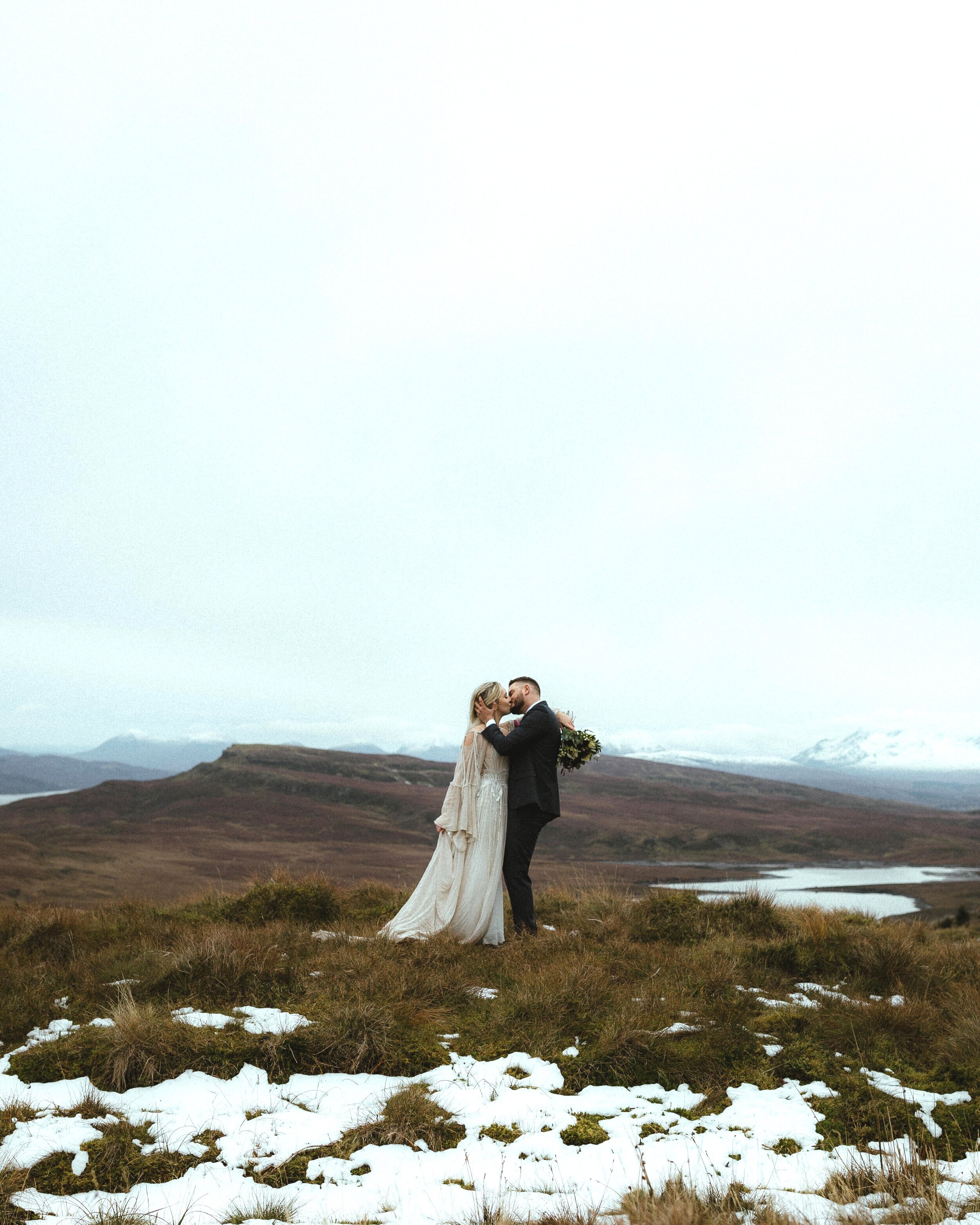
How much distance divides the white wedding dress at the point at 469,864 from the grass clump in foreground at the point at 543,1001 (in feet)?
1.28

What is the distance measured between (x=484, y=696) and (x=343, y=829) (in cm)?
6920

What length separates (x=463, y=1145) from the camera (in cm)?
390

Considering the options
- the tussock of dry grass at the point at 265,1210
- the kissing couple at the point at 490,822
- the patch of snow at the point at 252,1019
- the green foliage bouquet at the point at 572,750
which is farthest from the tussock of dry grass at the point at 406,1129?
the green foliage bouquet at the point at 572,750

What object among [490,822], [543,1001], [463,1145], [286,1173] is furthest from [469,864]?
[286,1173]

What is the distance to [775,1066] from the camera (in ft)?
15.8

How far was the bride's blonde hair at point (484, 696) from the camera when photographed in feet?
28.3

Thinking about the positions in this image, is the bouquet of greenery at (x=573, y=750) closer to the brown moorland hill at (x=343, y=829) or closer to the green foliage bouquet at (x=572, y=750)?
the green foliage bouquet at (x=572, y=750)

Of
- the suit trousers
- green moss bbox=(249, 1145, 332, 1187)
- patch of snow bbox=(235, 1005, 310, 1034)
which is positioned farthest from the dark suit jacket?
green moss bbox=(249, 1145, 332, 1187)

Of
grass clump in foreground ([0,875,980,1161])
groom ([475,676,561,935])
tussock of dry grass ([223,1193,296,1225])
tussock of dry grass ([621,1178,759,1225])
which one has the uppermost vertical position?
groom ([475,676,561,935])

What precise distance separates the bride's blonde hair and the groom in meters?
0.06

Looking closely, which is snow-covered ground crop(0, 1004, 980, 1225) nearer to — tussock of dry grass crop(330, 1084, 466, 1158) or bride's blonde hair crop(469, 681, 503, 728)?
tussock of dry grass crop(330, 1084, 466, 1158)

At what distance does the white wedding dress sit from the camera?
812 cm

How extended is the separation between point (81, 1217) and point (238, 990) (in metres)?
3.04

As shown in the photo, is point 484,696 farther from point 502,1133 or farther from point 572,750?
point 502,1133
